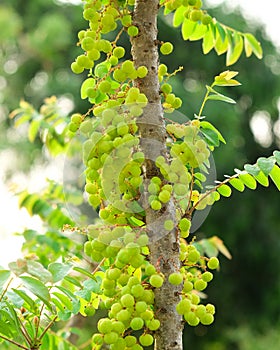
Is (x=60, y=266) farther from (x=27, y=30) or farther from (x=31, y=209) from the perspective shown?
(x=27, y=30)

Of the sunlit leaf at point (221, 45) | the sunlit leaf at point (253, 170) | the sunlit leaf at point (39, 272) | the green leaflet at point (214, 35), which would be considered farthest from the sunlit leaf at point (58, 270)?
the sunlit leaf at point (221, 45)

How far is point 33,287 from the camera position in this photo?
1.93ft

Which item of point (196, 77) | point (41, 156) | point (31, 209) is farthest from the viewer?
point (196, 77)

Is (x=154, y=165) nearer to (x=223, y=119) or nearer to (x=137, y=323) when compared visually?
(x=137, y=323)

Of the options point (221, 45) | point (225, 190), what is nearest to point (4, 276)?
point (225, 190)

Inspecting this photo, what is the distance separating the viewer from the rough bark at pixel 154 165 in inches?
23.1

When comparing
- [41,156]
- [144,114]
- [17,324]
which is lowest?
[41,156]

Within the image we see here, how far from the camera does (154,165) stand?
0.61 m

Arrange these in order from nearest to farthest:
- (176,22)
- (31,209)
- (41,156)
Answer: (176,22) < (31,209) < (41,156)

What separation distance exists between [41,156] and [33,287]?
17.2 ft

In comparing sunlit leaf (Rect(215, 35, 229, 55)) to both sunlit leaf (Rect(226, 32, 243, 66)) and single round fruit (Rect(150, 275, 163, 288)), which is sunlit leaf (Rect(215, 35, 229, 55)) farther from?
single round fruit (Rect(150, 275, 163, 288))

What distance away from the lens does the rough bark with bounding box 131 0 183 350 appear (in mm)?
588

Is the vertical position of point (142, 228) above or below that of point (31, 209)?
above

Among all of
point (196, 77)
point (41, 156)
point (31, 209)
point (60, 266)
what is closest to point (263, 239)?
point (196, 77)
